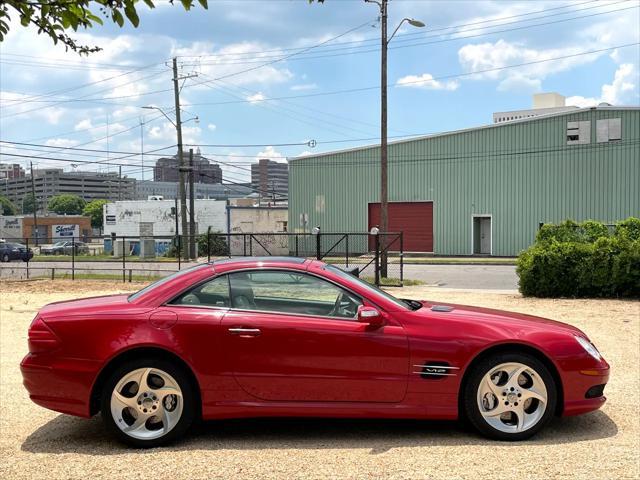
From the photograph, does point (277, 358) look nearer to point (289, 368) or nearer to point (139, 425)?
point (289, 368)

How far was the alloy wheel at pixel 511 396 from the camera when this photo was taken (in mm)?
4695

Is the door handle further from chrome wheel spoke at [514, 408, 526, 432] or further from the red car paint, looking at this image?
chrome wheel spoke at [514, 408, 526, 432]

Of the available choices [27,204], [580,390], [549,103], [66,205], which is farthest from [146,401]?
[27,204]

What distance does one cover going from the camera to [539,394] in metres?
4.71

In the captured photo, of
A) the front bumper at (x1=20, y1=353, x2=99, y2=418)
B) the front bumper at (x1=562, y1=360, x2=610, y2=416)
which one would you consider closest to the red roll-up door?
the front bumper at (x1=562, y1=360, x2=610, y2=416)

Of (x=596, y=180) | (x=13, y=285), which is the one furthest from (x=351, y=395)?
(x=596, y=180)

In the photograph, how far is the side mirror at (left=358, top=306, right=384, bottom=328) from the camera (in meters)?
4.61

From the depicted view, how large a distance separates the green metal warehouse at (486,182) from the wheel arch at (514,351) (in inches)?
1333

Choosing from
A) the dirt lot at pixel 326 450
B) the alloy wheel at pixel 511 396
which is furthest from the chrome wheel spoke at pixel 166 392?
the alloy wheel at pixel 511 396

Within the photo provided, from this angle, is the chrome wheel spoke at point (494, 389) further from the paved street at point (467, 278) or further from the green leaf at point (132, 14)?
the paved street at point (467, 278)

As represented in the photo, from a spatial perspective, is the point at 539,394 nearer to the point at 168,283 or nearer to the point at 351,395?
the point at 351,395

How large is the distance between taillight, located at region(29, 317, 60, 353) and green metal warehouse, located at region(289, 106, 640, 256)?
117 feet

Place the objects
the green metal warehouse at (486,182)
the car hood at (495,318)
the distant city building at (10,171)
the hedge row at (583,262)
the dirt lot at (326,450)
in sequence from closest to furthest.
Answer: the dirt lot at (326,450), the car hood at (495,318), the hedge row at (583,262), the green metal warehouse at (486,182), the distant city building at (10,171)

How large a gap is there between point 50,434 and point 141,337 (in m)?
1.34
